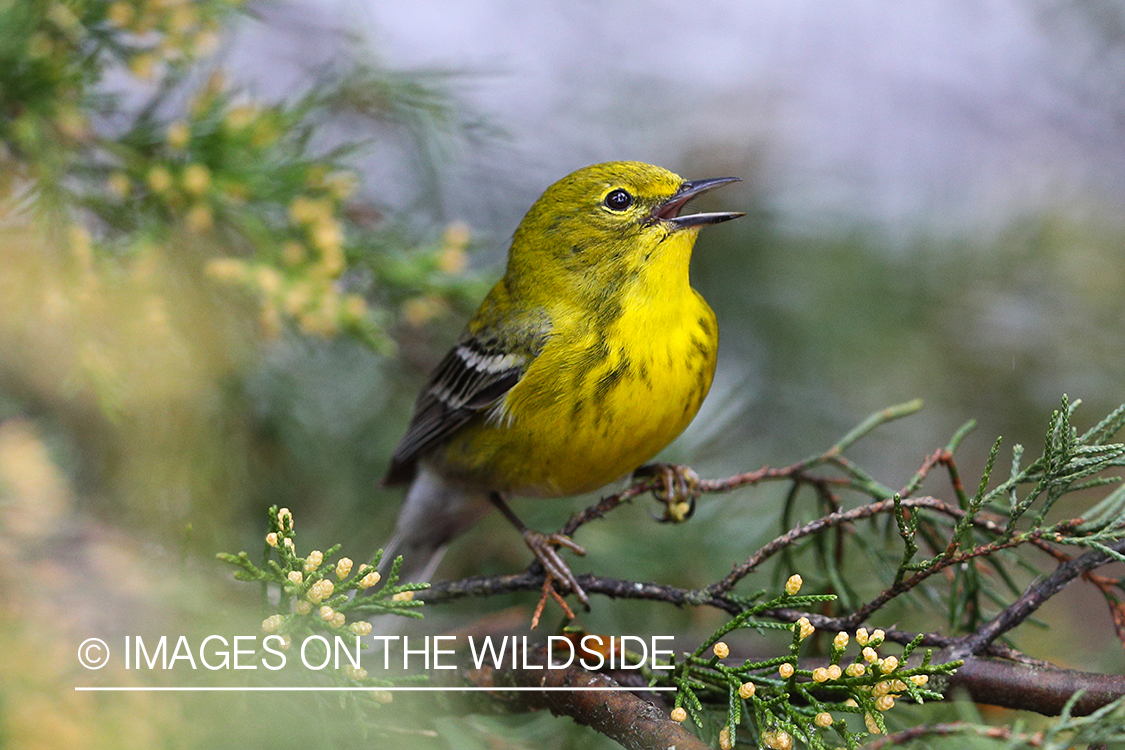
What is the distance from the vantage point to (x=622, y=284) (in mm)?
2586

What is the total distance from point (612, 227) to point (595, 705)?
1.48 meters

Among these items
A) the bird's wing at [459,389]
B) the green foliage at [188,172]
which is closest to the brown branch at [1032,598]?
the bird's wing at [459,389]

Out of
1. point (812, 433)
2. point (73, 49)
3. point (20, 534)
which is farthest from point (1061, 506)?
point (73, 49)

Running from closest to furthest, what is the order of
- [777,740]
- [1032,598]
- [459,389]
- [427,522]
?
[777,740] → [1032,598] → [459,389] → [427,522]

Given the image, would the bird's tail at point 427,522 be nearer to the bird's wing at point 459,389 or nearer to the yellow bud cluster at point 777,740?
the bird's wing at point 459,389

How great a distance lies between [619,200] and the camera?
2734mm

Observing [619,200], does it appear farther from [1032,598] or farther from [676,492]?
[1032,598]

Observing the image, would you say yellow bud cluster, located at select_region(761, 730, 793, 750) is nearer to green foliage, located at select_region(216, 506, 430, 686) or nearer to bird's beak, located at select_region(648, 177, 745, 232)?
green foliage, located at select_region(216, 506, 430, 686)

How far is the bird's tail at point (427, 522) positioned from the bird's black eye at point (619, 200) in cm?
110

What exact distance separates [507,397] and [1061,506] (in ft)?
7.58

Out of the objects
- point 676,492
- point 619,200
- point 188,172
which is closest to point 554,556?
point 676,492

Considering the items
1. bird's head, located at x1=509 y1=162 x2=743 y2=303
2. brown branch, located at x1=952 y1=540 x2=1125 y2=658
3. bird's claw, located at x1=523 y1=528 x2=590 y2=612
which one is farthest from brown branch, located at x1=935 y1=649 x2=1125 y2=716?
bird's head, located at x1=509 y1=162 x2=743 y2=303

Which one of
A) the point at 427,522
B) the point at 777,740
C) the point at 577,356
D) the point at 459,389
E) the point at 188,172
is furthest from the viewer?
the point at 427,522

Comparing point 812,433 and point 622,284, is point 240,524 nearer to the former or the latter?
point 622,284
